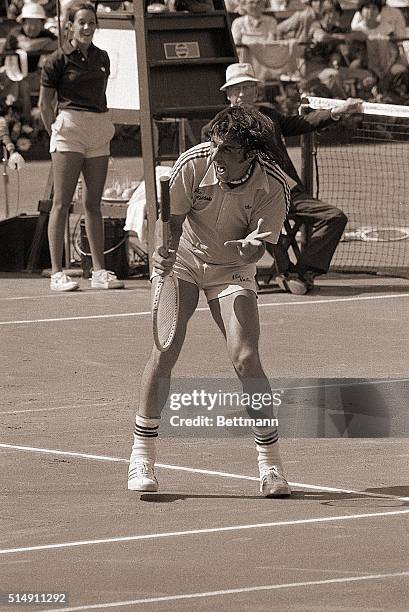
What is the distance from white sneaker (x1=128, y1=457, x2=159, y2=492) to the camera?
764 centimetres

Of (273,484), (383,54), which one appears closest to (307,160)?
(273,484)

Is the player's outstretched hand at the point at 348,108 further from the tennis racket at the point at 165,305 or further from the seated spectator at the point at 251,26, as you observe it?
the seated spectator at the point at 251,26

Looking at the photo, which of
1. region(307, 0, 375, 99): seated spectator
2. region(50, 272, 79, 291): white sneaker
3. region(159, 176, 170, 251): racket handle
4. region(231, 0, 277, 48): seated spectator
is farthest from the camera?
region(307, 0, 375, 99): seated spectator

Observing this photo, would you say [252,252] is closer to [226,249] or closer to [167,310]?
[226,249]

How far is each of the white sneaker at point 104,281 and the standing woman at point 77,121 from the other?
0.29 meters

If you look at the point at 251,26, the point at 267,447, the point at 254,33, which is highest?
the point at 267,447

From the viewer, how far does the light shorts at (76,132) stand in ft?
43.1

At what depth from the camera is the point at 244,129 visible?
24.3 ft

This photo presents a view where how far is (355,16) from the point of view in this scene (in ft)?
83.5

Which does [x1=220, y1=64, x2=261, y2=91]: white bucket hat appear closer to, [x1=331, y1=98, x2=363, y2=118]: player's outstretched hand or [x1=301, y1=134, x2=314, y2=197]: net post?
[x1=331, y1=98, x2=363, y2=118]: player's outstretched hand

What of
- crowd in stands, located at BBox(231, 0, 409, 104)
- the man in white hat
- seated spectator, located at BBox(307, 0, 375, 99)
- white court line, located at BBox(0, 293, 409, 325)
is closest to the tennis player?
white court line, located at BBox(0, 293, 409, 325)

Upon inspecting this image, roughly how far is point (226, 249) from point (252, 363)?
586mm

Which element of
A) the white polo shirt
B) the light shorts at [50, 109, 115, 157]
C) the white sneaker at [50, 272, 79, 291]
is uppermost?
the white polo shirt

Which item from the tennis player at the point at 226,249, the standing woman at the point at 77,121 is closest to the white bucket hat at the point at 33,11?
the standing woman at the point at 77,121
